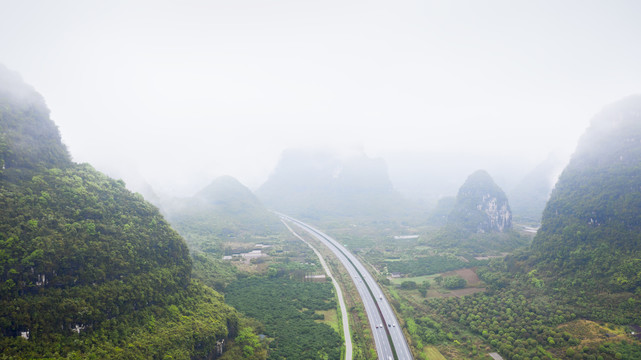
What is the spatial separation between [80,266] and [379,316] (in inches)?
2685

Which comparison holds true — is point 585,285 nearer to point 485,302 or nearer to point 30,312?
point 485,302

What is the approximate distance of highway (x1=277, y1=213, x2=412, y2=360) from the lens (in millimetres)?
67250

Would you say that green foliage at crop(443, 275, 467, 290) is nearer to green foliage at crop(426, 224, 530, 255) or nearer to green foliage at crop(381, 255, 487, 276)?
green foliage at crop(381, 255, 487, 276)

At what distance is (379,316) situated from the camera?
273 feet

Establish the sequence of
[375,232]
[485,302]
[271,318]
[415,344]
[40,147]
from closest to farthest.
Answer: [40,147] < [415,344] < [271,318] < [485,302] < [375,232]

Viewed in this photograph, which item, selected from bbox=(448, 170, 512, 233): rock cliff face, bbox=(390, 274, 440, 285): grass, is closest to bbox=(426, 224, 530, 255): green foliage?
bbox=(448, 170, 512, 233): rock cliff face

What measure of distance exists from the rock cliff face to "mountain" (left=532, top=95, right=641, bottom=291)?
146 feet

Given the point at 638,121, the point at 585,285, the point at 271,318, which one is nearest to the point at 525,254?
the point at 585,285

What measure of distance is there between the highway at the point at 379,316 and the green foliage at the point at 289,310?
9932 millimetres

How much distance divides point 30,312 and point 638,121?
172615mm

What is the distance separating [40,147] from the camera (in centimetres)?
6500

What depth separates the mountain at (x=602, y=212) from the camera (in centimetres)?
8144

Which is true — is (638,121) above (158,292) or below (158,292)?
above

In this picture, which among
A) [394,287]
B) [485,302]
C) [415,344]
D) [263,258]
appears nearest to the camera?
[415,344]
